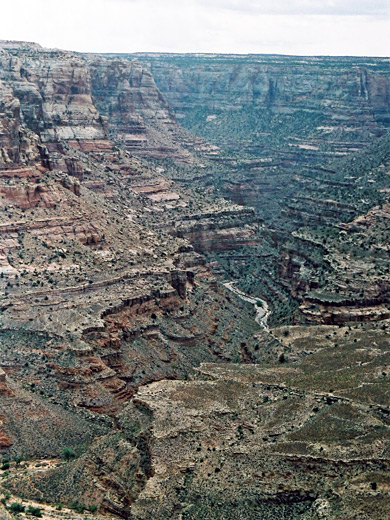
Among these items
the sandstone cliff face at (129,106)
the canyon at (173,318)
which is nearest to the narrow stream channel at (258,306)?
the canyon at (173,318)

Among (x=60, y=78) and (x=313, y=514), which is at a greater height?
(x=60, y=78)

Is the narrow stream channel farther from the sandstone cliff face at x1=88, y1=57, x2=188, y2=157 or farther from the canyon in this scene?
the sandstone cliff face at x1=88, y1=57, x2=188, y2=157

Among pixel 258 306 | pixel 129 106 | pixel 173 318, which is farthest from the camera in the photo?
pixel 129 106

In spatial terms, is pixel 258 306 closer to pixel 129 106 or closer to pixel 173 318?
pixel 173 318

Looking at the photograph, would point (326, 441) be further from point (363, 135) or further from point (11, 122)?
point (363, 135)

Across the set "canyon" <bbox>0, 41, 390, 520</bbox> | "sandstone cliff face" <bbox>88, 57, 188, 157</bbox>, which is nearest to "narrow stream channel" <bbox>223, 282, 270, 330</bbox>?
"canyon" <bbox>0, 41, 390, 520</bbox>

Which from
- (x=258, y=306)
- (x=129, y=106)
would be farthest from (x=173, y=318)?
(x=129, y=106)

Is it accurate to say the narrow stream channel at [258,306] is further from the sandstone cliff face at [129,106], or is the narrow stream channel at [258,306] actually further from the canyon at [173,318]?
the sandstone cliff face at [129,106]

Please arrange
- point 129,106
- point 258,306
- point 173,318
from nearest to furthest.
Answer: point 173,318 < point 258,306 < point 129,106

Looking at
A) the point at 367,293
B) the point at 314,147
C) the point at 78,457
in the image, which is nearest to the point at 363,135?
the point at 314,147
